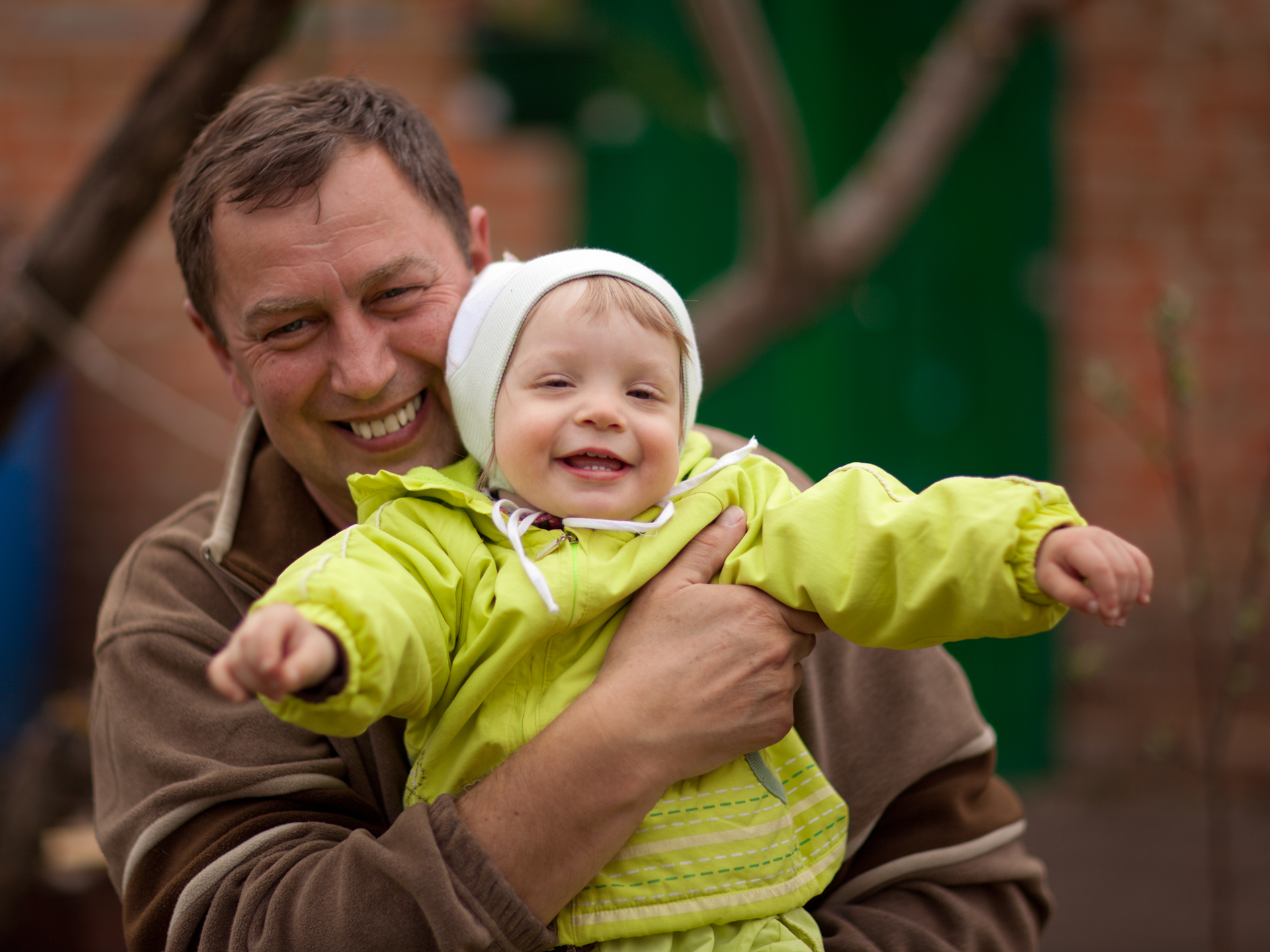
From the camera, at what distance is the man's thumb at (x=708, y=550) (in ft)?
4.92

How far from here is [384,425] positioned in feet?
5.42

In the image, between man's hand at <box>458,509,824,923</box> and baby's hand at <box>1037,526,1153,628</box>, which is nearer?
baby's hand at <box>1037,526,1153,628</box>

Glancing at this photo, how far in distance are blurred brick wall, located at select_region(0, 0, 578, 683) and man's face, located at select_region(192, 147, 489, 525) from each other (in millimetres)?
2892

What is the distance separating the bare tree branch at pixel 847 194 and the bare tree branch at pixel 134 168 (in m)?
1.12

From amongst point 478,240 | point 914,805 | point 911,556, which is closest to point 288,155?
point 478,240

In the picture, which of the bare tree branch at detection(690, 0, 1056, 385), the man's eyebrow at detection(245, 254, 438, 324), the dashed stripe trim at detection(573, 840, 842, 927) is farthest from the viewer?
the bare tree branch at detection(690, 0, 1056, 385)

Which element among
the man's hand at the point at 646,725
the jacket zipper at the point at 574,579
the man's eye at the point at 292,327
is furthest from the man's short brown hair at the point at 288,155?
the man's hand at the point at 646,725

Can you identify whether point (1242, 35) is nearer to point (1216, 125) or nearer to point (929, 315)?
point (1216, 125)

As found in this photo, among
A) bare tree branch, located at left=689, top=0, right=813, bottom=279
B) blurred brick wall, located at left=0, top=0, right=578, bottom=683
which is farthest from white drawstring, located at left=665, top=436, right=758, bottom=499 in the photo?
blurred brick wall, located at left=0, top=0, right=578, bottom=683

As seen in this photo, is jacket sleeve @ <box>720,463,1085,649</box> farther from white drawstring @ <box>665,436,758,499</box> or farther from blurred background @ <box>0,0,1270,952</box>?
blurred background @ <box>0,0,1270,952</box>

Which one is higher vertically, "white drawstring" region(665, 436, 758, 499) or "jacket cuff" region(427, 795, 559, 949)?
"white drawstring" region(665, 436, 758, 499)

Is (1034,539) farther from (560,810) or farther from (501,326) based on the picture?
(501,326)

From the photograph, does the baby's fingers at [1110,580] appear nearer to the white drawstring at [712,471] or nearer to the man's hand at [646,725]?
the man's hand at [646,725]

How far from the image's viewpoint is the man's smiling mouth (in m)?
1.65
